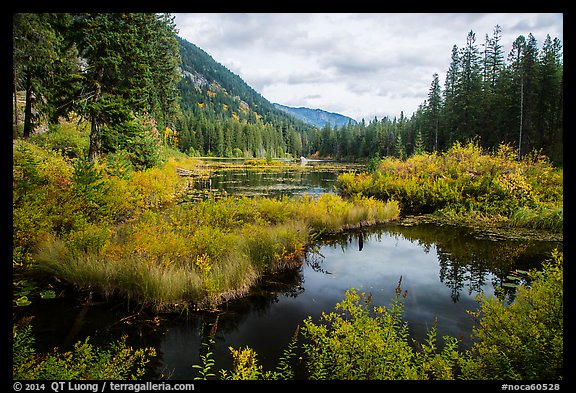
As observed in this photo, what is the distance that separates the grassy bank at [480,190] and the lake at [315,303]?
94.7 inches

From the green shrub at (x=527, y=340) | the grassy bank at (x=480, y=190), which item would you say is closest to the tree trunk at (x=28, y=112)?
the grassy bank at (x=480, y=190)

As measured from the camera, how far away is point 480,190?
15320mm

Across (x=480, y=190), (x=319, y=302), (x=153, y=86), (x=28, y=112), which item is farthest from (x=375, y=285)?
(x=153, y=86)

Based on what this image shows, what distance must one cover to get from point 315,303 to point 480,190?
13022mm

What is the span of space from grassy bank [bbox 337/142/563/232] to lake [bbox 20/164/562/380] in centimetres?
241

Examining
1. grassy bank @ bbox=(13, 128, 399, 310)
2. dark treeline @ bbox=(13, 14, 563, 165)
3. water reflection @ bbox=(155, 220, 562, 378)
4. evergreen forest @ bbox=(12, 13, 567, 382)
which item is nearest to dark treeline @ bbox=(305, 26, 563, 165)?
dark treeline @ bbox=(13, 14, 563, 165)

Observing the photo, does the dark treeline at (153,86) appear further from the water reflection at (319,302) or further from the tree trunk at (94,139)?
the water reflection at (319,302)

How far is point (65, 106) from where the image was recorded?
58.2ft

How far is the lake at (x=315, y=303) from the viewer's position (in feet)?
16.8

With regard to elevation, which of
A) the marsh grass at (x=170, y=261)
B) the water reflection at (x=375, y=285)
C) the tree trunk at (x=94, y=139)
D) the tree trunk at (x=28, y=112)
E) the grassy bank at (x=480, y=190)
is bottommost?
the water reflection at (x=375, y=285)

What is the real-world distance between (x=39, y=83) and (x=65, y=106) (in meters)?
5.11
